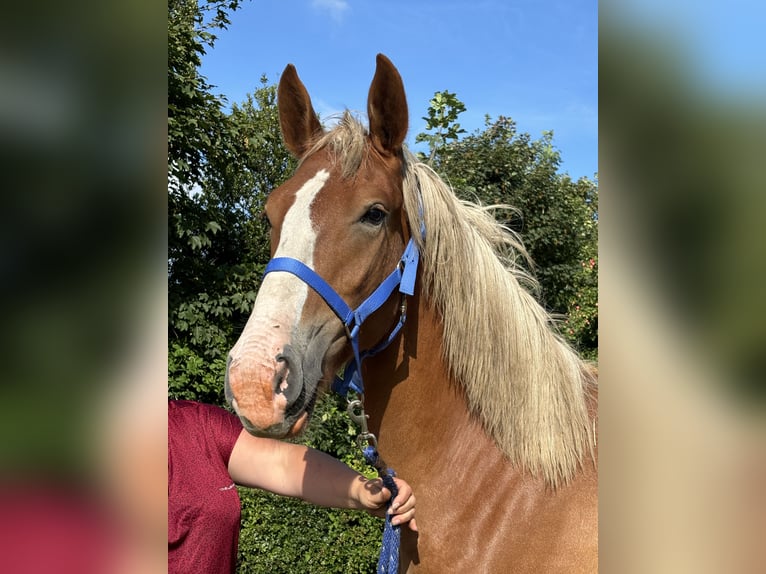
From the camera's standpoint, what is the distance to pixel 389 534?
6.06ft

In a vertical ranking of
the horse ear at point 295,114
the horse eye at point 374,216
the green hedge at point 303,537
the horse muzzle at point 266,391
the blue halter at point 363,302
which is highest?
the horse ear at point 295,114

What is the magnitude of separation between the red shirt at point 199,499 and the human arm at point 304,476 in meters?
0.08

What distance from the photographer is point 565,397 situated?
1848 millimetres

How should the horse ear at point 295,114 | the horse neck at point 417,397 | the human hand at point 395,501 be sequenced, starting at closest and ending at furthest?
the human hand at point 395,501 → the horse neck at point 417,397 → the horse ear at point 295,114

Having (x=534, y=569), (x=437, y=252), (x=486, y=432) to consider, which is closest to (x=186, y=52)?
(x=437, y=252)

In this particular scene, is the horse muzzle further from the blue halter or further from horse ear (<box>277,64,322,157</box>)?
horse ear (<box>277,64,322,157</box>)

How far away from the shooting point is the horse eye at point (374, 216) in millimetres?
1832
